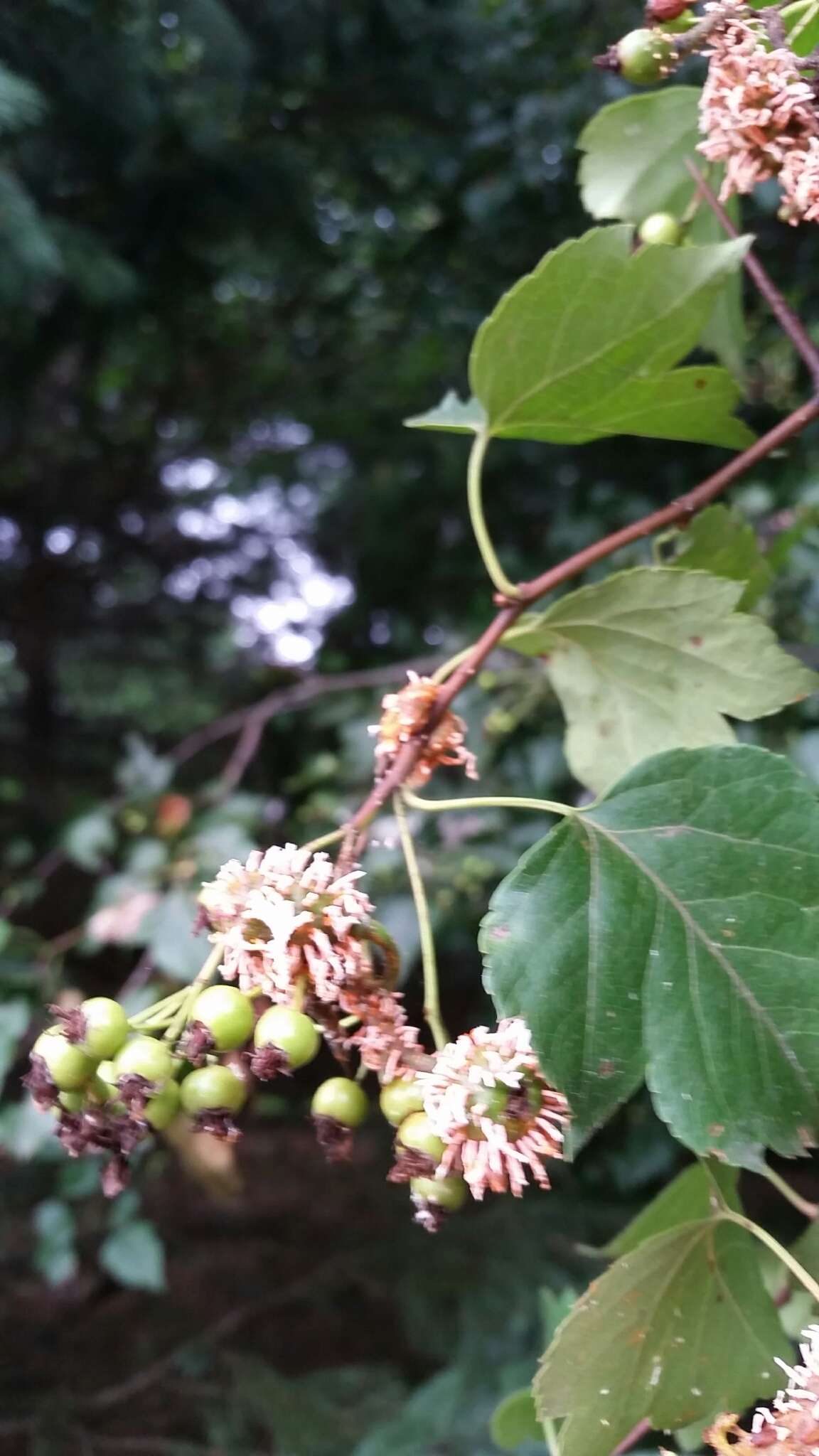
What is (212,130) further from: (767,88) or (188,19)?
(767,88)

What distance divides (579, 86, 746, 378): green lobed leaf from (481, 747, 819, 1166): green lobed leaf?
1.05 ft

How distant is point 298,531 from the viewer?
217 cm

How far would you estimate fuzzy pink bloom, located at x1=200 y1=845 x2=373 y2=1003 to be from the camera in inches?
13.2

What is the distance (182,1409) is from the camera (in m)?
1.38

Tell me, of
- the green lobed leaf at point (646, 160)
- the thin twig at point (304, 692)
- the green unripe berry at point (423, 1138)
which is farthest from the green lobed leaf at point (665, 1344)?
the thin twig at point (304, 692)

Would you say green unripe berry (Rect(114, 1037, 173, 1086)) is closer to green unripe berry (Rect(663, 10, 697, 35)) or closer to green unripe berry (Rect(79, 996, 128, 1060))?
green unripe berry (Rect(79, 996, 128, 1060))

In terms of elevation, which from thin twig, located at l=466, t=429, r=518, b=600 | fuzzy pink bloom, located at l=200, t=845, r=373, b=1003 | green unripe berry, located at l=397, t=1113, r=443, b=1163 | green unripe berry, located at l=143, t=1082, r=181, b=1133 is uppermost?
thin twig, located at l=466, t=429, r=518, b=600

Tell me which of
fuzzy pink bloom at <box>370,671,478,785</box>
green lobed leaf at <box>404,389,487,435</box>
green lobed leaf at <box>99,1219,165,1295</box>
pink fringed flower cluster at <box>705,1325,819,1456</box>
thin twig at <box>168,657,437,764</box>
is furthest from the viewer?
thin twig at <box>168,657,437,764</box>

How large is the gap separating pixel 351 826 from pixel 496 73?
1.19 m

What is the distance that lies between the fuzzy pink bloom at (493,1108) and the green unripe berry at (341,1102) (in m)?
0.04

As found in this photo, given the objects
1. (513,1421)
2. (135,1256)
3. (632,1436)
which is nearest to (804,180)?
(632,1436)

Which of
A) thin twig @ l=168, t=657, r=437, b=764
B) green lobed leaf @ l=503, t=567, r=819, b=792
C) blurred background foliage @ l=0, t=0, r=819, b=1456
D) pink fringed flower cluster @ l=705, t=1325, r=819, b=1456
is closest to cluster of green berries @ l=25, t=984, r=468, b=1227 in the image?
pink fringed flower cluster @ l=705, t=1325, r=819, b=1456

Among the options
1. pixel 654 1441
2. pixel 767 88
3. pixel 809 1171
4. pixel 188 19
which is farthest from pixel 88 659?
pixel 767 88

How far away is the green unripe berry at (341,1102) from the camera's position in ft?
1.18
